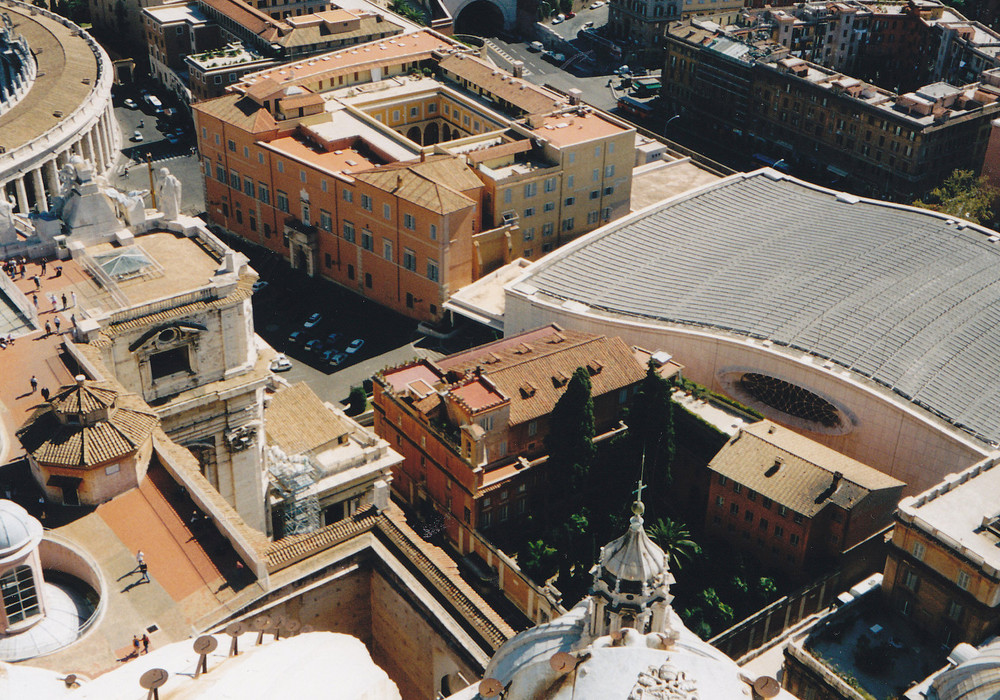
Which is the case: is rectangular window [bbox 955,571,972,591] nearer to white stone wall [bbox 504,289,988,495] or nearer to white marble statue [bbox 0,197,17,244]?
white stone wall [bbox 504,289,988,495]

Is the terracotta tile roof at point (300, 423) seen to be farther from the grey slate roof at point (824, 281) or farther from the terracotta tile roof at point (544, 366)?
the grey slate roof at point (824, 281)

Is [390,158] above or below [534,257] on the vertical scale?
above

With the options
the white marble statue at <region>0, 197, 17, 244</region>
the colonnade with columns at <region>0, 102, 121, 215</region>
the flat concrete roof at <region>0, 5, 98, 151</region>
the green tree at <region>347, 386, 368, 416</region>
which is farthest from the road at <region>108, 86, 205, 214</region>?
the white marble statue at <region>0, 197, 17, 244</region>

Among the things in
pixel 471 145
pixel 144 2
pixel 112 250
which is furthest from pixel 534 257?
pixel 144 2

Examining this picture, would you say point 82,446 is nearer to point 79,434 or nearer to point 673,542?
point 79,434

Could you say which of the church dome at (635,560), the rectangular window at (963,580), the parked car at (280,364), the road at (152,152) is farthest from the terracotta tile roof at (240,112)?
the church dome at (635,560)

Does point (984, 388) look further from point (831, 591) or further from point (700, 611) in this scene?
point (700, 611)
